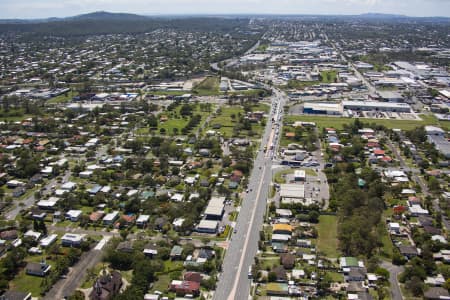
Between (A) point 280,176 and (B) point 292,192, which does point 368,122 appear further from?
(B) point 292,192

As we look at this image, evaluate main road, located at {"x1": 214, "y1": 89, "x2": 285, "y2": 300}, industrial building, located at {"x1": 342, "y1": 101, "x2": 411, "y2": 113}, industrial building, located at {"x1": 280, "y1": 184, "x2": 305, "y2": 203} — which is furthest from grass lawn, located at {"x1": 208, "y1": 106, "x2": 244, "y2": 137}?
industrial building, located at {"x1": 342, "y1": 101, "x2": 411, "y2": 113}

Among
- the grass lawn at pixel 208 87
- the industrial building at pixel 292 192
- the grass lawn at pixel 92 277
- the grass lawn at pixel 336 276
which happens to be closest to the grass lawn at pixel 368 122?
the grass lawn at pixel 208 87

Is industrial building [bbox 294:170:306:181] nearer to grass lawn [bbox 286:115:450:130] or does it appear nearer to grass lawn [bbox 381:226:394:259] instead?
grass lawn [bbox 381:226:394:259]

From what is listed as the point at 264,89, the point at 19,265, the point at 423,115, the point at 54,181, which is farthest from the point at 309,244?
the point at 264,89

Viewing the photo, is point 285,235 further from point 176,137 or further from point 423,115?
point 423,115

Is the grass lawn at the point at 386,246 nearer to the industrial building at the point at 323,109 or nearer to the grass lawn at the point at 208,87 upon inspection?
the industrial building at the point at 323,109
